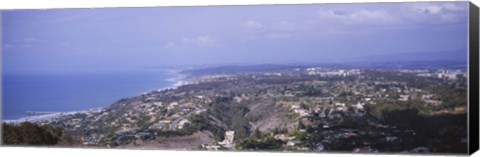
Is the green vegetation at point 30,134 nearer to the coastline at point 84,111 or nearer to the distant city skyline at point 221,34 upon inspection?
the coastline at point 84,111

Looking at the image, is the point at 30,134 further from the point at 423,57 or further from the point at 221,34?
the point at 423,57

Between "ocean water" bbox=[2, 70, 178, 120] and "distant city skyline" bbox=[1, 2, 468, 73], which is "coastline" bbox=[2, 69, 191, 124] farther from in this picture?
"distant city skyline" bbox=[1, 2, 468, 73]

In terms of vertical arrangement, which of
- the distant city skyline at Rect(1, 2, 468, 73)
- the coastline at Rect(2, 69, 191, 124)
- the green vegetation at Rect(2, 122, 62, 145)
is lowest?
the green vegetation at Rect(2, 122, 62, 145)

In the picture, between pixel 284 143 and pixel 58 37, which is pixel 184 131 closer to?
pixel 284 143

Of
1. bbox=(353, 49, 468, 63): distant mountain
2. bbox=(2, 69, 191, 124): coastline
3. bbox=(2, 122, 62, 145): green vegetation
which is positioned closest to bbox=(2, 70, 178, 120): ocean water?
bbox=(2, 69, 191, 124): coastline

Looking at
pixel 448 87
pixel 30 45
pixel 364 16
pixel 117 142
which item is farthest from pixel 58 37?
pixel 448 87
